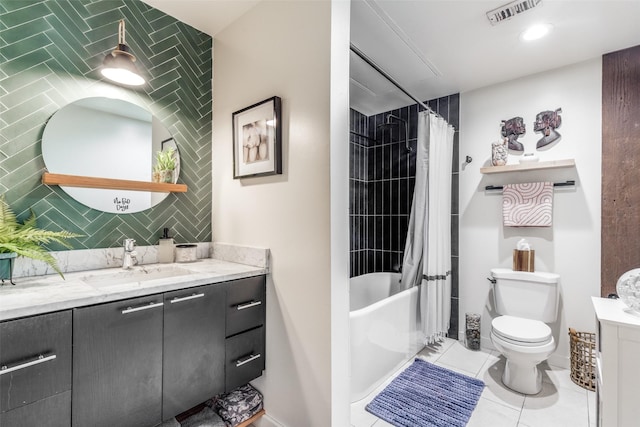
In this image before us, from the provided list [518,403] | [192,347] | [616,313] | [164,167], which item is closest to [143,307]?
[192,347]

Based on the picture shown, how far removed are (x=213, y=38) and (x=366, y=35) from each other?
3.79 feet

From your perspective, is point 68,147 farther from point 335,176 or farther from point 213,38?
point 335,176

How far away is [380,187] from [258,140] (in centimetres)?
200

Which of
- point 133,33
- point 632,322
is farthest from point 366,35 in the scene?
point 632,322

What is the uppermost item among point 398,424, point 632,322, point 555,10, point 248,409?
point 555,10

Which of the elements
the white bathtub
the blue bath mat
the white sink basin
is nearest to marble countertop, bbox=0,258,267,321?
the white sink basin

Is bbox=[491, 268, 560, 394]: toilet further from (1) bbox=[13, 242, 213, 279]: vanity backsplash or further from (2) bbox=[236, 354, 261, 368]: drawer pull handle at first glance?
(1) bbox=[13, 242, 213, 279]: vanity backsplash

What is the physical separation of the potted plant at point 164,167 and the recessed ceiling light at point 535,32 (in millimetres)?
2548

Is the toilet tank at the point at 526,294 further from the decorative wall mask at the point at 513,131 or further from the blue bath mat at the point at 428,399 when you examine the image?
the decorative wall mask at the point at 513,131

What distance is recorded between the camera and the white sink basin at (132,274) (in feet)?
5.02

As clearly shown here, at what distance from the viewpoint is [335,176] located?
148 centimetres

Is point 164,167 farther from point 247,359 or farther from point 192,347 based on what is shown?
point 247,359

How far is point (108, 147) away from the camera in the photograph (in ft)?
5.76

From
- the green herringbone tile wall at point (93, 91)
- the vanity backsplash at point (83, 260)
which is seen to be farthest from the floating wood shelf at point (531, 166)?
the vanity backsplash at point (83, 260)
